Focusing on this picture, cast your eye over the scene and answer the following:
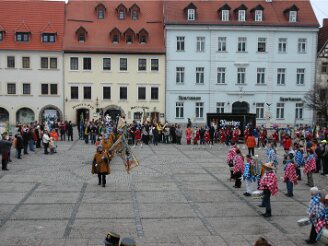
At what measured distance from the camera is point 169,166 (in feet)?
72.7

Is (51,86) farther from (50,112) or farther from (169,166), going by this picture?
(169,166)

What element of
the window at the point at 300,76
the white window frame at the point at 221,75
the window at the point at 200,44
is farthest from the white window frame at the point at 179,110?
the window at the point at 300,76

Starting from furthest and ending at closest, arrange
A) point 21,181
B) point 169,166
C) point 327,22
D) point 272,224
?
point 327,22
point 169,166
point 21,181
point 272,224

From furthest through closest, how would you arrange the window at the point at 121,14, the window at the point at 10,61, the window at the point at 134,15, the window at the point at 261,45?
the window at the point at 134,15, the window at the point at 121,14, the window at the point at 261,45, the window at the point at 10,61

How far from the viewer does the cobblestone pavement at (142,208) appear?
35.8 ft

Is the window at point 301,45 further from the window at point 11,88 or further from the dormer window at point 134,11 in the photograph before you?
the window at point 11,88

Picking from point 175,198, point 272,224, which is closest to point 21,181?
point 175,198

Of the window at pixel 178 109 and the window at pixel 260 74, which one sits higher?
the window at pixel 260 74

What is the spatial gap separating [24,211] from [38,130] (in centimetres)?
1675

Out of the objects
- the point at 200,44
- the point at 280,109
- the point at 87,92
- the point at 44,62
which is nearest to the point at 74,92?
the point at 87,92

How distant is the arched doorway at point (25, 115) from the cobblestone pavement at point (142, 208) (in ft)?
83.8

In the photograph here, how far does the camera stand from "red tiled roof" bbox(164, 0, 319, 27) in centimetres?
4738

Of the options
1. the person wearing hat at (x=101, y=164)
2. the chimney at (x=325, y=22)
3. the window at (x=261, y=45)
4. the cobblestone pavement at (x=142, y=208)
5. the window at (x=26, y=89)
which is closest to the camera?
the cobblestone pavement at (x=142, y=208)

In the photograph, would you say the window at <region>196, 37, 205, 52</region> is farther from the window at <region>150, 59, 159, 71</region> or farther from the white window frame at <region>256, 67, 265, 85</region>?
the white window frame at <region>256, 67, 265, 85</region>
